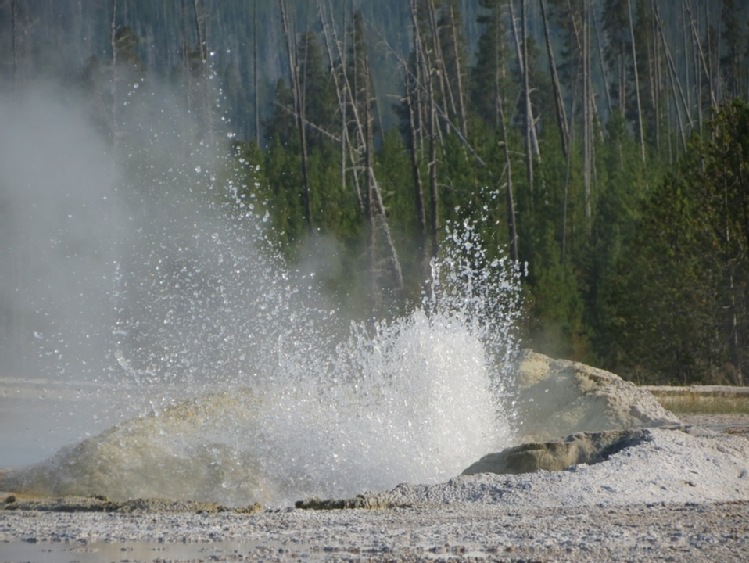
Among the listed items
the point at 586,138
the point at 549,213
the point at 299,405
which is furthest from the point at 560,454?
the point at 586,138

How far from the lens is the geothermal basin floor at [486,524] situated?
783cm

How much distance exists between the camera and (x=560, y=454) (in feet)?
39.7

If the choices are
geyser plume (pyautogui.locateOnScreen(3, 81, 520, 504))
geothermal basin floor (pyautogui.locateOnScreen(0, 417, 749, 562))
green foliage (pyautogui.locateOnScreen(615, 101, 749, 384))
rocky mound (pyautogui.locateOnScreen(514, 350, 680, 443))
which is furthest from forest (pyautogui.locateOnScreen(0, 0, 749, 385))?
geothermal basin floor (pyautogui.locateOnScreen(0, 417, 749, 562))

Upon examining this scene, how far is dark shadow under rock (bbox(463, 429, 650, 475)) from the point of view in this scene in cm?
1202

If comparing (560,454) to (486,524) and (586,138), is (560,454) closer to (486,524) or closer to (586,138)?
(486,524)

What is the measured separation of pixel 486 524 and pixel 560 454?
3.16 meters

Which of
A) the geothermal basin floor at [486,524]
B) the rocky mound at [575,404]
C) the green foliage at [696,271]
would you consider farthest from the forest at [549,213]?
the geothermal basin floor at [486,524]

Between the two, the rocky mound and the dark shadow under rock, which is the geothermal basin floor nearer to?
the dark shadow under rock

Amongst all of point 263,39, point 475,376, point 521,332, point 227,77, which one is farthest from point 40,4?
point 475,376

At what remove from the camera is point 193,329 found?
2861 cm

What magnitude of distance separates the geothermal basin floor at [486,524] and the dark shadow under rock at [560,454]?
1.09 feet

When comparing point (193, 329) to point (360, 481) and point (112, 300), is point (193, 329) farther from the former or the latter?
point (360, 481)

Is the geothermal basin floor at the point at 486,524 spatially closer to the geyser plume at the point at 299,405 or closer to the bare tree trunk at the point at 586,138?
the geyser plume at the point at 299,405

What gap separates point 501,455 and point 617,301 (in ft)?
42.8
